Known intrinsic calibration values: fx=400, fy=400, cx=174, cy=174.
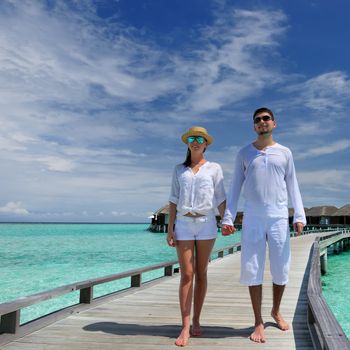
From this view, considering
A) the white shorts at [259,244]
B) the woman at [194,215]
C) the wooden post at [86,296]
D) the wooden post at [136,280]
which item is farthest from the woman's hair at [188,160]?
the wooden post at [136,280]

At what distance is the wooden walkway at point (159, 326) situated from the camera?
11.9 feet

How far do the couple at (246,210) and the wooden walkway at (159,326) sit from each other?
0.84ft

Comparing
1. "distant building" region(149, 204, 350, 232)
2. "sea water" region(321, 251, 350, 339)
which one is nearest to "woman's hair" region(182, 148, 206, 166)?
"sea water" region(321, 251, 350, 339)

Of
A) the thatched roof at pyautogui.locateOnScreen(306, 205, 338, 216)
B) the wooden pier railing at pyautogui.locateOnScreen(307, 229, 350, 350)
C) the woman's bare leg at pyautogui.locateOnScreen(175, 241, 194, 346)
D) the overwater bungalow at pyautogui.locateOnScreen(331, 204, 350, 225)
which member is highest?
the thatched roof at pyautogui.locateOnScreen(306, 205, 338, 216)

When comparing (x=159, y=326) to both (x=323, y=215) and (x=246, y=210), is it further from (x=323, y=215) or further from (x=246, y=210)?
(x=323, y=215)

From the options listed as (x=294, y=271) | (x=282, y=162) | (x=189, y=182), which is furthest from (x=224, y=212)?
(x=294, y=271)

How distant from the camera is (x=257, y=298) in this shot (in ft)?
11.9

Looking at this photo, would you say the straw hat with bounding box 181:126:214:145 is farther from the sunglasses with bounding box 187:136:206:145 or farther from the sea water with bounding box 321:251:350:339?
the sea water with bounding box 321:251:350:339

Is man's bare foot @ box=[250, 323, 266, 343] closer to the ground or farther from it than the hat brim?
closer to the ground

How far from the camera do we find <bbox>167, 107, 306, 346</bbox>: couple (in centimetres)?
→ 353

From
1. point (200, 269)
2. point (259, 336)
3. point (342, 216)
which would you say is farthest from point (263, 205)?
point (342, 216)

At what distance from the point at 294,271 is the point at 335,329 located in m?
8.55

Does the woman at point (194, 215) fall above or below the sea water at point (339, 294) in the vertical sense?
above

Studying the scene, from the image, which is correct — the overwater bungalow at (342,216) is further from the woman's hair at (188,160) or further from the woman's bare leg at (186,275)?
the woman's bare leg at (186,275)
